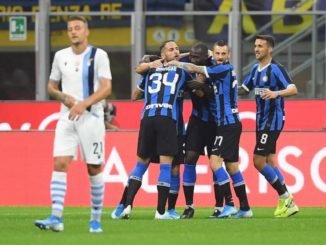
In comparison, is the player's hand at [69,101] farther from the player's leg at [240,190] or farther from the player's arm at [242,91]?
the player's arm at [242,91]

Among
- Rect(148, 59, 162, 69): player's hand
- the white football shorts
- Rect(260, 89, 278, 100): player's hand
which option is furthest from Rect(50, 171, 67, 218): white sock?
Rect(260, 89, 278, 100): player's hand

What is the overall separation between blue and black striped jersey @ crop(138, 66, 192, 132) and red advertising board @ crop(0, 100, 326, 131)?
8.45 meters

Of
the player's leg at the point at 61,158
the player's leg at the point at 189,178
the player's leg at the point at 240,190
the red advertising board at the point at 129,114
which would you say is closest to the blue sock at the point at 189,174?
the player's leg at the point at 189,178

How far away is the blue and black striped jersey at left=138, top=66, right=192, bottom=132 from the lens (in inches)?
637

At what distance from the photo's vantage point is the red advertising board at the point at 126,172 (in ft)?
67.3

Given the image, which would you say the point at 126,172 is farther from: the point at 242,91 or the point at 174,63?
the point at 174,63

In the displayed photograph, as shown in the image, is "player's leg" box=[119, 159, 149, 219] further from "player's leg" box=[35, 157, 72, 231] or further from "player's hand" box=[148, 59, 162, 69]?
"player's leg" box=[35, 157, 72, 231]

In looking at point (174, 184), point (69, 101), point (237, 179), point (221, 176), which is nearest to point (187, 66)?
point (221, 176)

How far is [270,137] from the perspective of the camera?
56.7 ft

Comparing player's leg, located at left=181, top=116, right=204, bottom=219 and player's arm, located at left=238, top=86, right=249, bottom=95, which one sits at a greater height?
player's arm, located at left=238, top=86, right=249, bottom=95

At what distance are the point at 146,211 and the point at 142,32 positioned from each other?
8622mm

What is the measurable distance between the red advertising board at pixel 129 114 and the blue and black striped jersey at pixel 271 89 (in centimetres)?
740

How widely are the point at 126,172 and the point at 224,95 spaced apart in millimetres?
4397

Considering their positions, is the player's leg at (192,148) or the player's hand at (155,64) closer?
the player's hand at (155,64)
